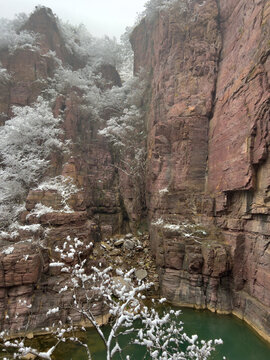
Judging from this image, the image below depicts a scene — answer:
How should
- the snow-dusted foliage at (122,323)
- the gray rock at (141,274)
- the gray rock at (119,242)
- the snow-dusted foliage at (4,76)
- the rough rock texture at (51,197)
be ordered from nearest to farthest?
the snow-dusted foliage at (122,323)
the rough rock texture at (51,197)
the gray rock at (141,274)
the gray rock at (119,242)
the snow-dusted foliage at (4,76)

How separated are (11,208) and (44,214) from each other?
10.8 feet

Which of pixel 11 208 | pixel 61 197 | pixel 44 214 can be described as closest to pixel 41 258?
pixel 44 214

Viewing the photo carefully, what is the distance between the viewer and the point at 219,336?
8562 millimetres

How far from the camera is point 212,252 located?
10.4 meters

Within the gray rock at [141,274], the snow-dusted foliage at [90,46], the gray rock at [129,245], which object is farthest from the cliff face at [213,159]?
the snow-dusted foliage at [90,46]

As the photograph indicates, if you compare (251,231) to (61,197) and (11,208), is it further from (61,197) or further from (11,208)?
(11,208)

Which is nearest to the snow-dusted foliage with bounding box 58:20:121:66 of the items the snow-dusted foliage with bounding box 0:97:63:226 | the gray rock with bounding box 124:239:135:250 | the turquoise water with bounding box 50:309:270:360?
the snow-dusted foliage with bounding box 0:97:63:226

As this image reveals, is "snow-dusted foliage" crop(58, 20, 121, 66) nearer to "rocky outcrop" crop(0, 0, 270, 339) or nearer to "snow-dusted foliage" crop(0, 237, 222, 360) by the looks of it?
"rocky outcrop" crop(0, 0, 270, 339)

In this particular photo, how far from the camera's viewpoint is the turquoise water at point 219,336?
7.55 m

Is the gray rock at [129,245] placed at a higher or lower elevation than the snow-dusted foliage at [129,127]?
lower

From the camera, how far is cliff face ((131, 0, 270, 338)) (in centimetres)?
926

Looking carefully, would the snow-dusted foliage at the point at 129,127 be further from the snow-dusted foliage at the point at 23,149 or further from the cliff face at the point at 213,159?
the snow-dusted foliage at the point at 23,149

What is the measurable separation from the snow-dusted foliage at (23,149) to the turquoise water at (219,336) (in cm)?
834

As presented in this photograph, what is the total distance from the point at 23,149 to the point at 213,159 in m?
12.7
